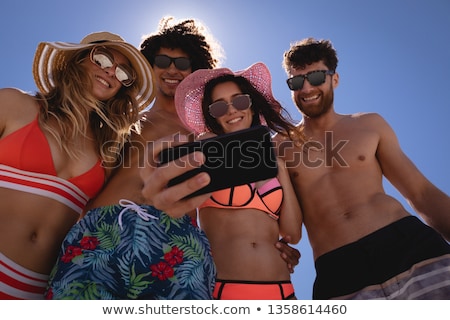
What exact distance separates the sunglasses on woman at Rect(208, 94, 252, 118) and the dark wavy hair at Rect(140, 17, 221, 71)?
1.02m

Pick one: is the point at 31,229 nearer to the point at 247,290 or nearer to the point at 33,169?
the point at 33,169

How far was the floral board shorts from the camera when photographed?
2352 millimetres

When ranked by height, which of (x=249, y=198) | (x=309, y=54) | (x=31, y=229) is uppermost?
(x=309, y=54)

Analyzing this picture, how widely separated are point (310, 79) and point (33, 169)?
3663mm

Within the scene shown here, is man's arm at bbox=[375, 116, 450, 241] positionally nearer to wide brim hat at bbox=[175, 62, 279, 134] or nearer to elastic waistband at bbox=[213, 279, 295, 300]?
wide brim hat at bbox=[175, 62, 279, 134]

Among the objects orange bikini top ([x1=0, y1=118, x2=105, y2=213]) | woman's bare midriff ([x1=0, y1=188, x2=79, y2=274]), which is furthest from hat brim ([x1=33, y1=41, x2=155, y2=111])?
woman's bare midriff ([x1=0, y1=188, x2=79, y2=274])

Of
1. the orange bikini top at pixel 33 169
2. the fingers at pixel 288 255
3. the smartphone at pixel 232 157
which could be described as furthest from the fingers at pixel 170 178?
the fingers at pixel 288 255

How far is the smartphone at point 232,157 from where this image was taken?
2.15 meters

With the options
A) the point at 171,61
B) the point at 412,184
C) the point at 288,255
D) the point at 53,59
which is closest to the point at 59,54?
the point at 53,59

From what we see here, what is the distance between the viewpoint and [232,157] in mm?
2242

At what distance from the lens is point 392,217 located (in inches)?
152

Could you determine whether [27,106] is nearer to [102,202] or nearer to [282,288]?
[102,202]

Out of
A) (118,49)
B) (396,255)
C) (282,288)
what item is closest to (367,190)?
(396,255)

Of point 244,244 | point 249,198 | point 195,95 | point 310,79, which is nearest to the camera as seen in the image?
point 244,244
